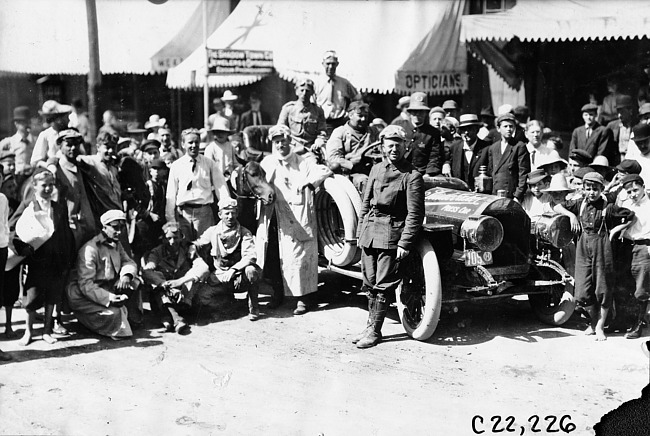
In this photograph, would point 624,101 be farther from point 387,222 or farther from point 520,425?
point 520,425

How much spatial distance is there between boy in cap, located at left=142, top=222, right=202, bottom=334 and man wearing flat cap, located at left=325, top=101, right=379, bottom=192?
1682mm

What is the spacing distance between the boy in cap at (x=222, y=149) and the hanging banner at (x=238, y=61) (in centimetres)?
68

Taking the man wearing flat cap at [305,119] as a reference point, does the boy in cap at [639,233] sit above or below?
below

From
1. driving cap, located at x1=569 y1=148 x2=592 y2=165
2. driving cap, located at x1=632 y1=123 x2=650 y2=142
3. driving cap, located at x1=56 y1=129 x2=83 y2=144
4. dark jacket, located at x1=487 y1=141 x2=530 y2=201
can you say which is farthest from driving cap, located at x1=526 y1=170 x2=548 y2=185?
driving cap, located at x1=56 y1=129 x2=83 y2=144

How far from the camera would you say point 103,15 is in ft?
20.5

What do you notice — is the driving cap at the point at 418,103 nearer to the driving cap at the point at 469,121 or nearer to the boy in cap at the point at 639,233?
the driving cap at the point at 469,121

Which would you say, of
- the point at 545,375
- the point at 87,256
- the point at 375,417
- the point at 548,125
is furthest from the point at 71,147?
the point at 548,125

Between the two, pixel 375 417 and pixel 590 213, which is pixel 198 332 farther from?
pixel 590 213

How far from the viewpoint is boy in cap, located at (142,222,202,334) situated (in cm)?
636

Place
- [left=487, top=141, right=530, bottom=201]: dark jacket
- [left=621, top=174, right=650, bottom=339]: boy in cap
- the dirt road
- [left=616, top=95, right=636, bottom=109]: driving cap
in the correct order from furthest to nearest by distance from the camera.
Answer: [left=616, top=95, right=636, bottom=109]: driving cap
[left=487, top=141, right=530, bottom=201]: dark jacket
[left=621, top=174, right=650, bottom=339]: boy in cap
the dirt road

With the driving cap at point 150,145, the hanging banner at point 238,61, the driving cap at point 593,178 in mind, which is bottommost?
the driving cap at point 593,178

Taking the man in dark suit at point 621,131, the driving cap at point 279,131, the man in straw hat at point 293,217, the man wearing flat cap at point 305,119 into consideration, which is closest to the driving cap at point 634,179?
the man in dark suit at point 621,131

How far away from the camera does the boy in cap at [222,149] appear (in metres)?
7.74

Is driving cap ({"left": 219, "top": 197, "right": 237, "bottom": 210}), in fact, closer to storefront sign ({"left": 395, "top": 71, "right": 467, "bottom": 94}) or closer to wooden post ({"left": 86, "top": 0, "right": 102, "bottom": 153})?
wooden post ({"left": 86, "top": 0, "right": 102, "bottom": 153})
